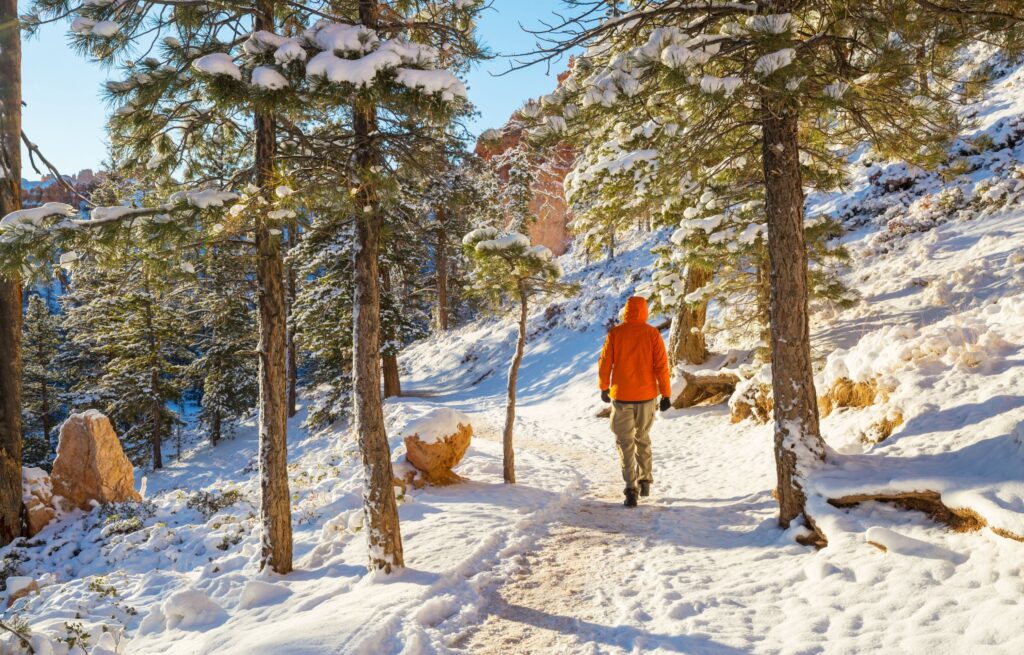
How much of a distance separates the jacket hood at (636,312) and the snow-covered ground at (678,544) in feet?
7.53

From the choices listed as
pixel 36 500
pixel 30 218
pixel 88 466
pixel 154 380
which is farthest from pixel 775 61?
pixel 154 380

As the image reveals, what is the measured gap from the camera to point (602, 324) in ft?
73.3

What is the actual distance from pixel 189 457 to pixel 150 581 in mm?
15972

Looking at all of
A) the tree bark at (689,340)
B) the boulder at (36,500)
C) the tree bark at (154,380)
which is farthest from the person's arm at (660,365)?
the tree bark at (154,380)

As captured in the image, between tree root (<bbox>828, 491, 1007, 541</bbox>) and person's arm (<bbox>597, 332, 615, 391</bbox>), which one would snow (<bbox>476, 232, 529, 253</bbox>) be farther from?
tree root (<bbox>828, 491, 1007, 541</bbox>)

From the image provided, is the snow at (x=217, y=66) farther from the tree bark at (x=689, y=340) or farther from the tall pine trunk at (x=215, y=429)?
the tall pine trunk at (x=215, y=429)

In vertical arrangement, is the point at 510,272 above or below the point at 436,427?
above

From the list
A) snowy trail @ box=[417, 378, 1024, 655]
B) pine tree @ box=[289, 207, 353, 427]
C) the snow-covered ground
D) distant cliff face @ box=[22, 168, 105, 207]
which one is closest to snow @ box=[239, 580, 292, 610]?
the snow-covered ground

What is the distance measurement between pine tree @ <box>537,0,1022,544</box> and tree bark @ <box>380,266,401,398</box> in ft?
40.7

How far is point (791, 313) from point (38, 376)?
2940 cm

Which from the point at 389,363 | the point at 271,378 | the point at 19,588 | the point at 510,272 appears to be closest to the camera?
the point at 271,378

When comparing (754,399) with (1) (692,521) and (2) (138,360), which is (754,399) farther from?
(2) (138,360)

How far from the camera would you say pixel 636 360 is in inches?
252

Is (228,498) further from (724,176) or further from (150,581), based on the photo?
(724,176)
